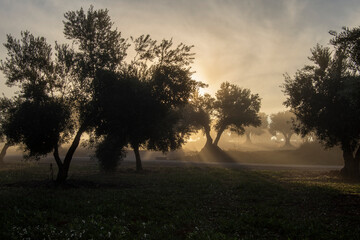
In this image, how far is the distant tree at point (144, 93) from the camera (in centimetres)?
2258

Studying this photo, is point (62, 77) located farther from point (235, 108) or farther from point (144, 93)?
point (235, 108)

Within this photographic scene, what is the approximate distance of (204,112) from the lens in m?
68.7

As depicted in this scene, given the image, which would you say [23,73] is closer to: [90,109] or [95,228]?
[90,109]

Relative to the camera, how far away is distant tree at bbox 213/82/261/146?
67938 millimetres

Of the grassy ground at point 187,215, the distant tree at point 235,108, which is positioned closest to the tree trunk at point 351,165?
the grassy ground at point 187,215

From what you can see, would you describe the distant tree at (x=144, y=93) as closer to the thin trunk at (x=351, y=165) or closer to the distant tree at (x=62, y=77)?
the distant tree at (x=62, y=77)

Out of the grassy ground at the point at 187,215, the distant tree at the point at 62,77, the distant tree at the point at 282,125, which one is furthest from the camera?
the distant tree at the point at 282,125

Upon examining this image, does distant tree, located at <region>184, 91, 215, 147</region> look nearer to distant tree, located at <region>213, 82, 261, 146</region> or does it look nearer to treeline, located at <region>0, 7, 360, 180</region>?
distant tree, located at <region>213, 82, 261, 146</region>

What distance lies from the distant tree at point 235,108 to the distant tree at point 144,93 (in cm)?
4392

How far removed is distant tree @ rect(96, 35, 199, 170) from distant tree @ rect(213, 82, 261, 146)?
43.9m

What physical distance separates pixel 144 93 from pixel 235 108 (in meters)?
48.2

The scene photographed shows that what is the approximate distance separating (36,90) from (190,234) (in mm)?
17967

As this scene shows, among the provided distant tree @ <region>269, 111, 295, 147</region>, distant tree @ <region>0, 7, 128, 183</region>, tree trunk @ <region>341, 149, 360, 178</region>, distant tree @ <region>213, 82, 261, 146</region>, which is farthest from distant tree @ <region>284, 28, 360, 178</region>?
distant tree @ <region>269, 111, 295, 147</region>

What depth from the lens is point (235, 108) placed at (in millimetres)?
67875
